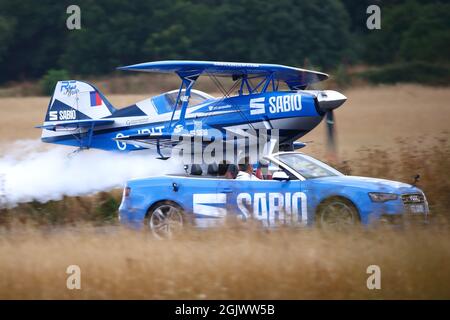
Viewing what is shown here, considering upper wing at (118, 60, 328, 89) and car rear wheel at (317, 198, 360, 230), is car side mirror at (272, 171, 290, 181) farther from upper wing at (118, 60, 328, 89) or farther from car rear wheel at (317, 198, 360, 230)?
upper wing at (118, 60, 328, 89)

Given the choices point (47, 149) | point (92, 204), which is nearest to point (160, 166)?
point (92, 204)

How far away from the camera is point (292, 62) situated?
4447 centimetres

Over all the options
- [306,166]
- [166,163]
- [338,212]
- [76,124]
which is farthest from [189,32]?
[338,212]

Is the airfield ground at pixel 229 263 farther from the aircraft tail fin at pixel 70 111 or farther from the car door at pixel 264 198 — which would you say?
the aircraft tail fin at pixel 70 111

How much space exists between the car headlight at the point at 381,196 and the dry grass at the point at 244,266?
1.32 m

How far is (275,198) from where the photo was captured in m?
10.8

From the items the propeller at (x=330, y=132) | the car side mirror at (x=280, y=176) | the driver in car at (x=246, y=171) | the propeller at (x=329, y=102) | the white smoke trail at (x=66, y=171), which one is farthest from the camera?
the propeller at (x=330, y=132)

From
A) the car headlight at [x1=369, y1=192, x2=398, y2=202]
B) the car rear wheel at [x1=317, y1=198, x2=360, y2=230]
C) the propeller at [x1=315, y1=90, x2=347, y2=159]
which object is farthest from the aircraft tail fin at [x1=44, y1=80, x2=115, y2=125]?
the car headlight at [x1=369, y1=192, x2=398, y2=202]

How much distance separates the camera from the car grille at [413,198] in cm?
1055

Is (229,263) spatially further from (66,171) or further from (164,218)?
(66,171)

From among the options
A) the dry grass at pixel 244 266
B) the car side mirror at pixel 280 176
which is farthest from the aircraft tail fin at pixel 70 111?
the dry grass at pixel 244 266

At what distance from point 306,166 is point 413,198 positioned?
157 centimetres

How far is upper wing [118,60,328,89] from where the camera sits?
17.3m
